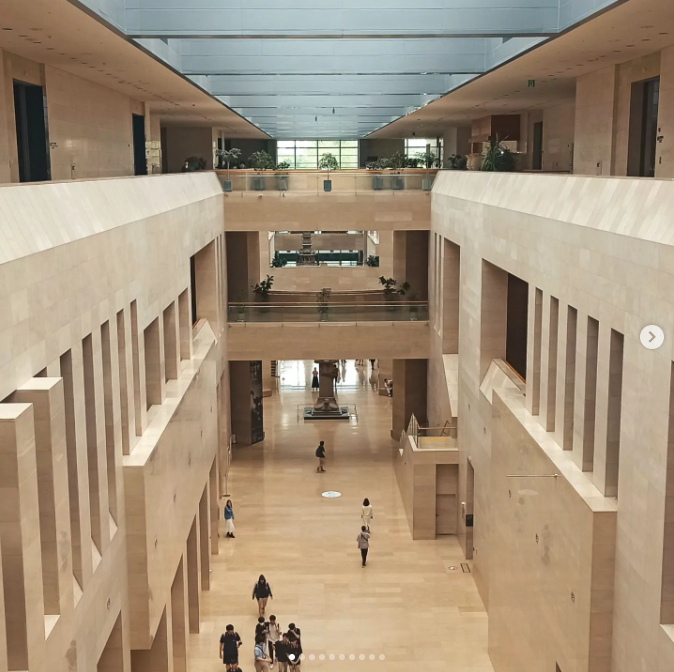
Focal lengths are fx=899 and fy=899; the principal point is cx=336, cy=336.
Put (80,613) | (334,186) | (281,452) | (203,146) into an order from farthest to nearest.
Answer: (203,146) < (281,452) < (334,186) < (80,613)

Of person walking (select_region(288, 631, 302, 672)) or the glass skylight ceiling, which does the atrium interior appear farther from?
person walking (select_region(288, 631, 302, 672))

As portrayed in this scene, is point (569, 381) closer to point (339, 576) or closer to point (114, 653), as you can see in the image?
point (114, 653)

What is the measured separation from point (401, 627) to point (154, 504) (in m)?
7.44

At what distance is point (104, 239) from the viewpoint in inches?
448

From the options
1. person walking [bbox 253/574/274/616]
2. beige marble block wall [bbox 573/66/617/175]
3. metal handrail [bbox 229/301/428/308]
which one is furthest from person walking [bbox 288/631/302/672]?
metal handrail [bbox 229/301/428/308]

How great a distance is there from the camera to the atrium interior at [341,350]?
31.1ft

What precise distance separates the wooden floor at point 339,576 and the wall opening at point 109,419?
651 cm

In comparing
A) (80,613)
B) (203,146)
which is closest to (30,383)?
(80,613)

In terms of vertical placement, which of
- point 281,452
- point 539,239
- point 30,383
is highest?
point 539,239

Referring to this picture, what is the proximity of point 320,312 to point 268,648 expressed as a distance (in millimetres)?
14025

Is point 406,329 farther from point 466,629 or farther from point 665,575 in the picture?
point 665,575

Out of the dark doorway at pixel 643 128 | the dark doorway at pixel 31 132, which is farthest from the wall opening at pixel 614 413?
the dark doorway at pixel 31 132

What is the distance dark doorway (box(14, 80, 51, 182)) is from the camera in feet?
60.6

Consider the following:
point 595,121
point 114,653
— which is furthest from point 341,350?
point 114,653
